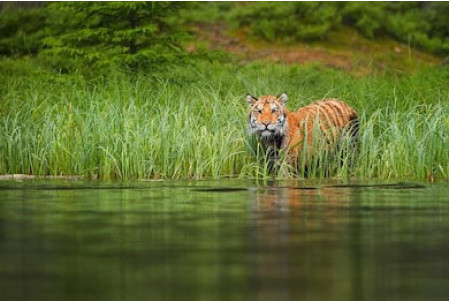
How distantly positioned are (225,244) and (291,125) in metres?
5.80

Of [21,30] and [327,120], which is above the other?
[21,30]

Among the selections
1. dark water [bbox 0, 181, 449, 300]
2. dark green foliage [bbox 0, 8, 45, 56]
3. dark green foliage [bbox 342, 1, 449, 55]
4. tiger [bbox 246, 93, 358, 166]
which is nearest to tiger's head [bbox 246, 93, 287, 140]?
tiger [bbox 246, 93, 358, 166]

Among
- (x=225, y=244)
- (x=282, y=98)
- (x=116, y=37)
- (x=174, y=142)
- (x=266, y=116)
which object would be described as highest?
(x=116, y=37)

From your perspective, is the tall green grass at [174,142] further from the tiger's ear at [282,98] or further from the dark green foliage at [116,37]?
the dark green foliage at [116,37]

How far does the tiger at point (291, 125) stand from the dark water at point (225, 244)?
1.77m

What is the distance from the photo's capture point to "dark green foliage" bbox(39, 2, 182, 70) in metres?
17.8

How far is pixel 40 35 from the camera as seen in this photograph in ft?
85.5

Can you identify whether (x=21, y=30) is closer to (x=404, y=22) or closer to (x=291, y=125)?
(x=404, y=22)

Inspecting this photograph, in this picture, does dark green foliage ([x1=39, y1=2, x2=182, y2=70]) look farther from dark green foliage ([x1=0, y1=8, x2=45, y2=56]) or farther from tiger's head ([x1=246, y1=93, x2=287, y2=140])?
dark green foliage ([x1=0, y1=8, x2=45, y2=56])

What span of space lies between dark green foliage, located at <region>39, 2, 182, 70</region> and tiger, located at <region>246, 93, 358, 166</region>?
16.1 feet

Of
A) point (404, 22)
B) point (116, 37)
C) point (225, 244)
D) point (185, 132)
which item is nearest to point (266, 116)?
point (185, 132)

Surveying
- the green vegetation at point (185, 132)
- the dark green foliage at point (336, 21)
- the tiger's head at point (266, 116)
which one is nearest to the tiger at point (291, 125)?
the tiger's head at point (266, 116)

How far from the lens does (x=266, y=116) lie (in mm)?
12328

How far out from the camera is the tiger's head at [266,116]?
40.4 feet
